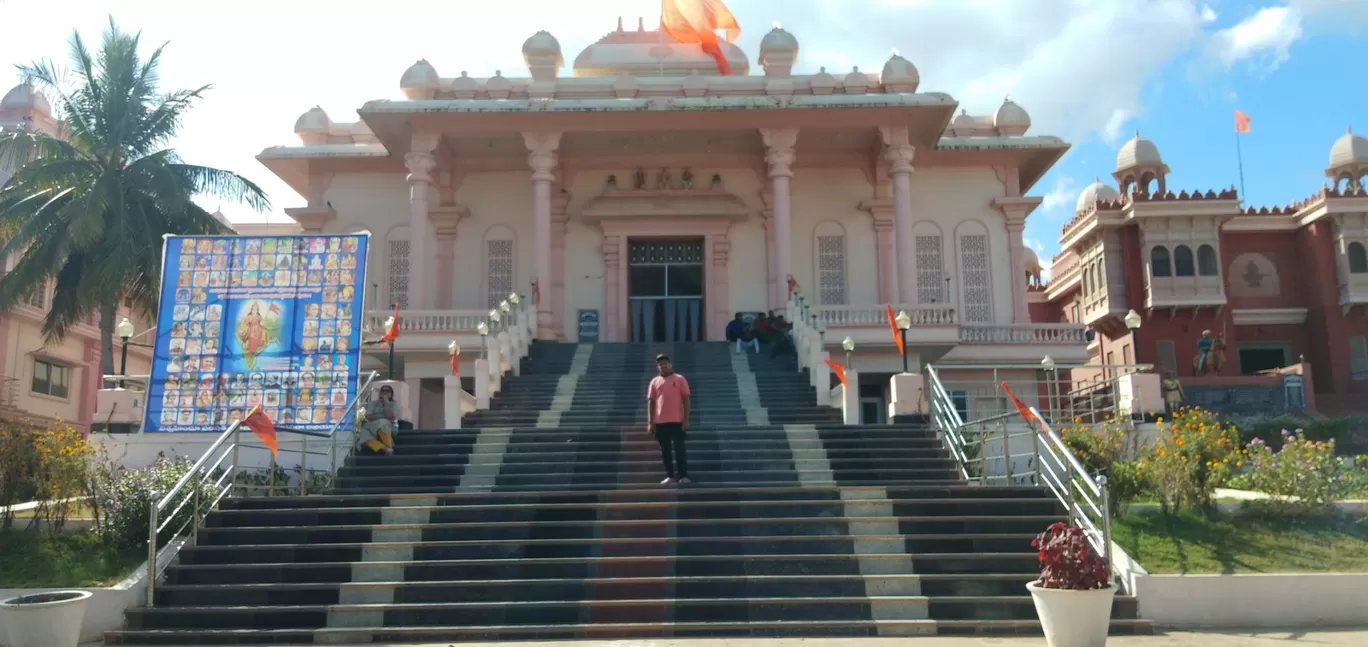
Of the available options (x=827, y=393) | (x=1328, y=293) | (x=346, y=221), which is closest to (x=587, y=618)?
(x=827, y=393)

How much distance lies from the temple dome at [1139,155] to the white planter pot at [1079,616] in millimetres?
33956

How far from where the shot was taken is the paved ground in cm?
852

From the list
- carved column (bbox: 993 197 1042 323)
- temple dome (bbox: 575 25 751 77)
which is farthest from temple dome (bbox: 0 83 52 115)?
carved column (bbox: 993 197 1042 323)

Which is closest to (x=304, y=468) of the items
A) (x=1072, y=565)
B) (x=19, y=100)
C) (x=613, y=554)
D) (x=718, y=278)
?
(x=613, y=554)

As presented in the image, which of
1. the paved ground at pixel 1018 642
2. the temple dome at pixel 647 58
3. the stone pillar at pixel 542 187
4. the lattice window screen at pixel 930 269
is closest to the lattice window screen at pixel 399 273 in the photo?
the stone pillar at pixel 542 187

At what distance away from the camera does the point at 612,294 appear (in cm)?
2650

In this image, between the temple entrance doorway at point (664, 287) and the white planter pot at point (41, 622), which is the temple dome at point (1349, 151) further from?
the white planter pot at point (41, 622)

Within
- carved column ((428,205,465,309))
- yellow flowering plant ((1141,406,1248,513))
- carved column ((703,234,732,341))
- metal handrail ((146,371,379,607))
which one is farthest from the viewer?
carved column ((428,205,465,309))

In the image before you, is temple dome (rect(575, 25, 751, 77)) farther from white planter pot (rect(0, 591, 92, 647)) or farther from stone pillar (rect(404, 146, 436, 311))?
white planter pot (rect(0, 591, 92, 647))

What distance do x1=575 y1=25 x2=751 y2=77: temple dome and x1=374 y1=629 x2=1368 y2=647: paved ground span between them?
21091 mm

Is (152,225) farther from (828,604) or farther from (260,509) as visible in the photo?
(828,604)

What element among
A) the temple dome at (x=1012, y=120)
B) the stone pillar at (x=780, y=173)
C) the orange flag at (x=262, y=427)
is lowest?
the orange flag at (x=262, y=427)

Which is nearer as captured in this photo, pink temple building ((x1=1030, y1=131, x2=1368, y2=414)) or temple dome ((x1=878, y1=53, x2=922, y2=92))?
temple dome ((x1=878, y1=53, x2=922, y2=92))

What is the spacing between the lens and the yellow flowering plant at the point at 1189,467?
11266 millimetres
